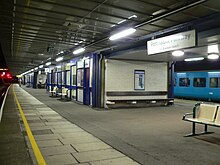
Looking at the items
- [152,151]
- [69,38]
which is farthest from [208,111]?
[69,38]

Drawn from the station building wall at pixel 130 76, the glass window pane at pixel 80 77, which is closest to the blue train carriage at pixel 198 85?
the station building wall at pixel 130 76

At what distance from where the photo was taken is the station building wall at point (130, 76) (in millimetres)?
12156

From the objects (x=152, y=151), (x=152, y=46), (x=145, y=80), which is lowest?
(x=152, y=151)

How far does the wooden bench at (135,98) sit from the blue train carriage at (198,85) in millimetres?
4037

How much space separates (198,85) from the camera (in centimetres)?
1720

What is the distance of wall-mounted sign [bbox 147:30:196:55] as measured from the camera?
18.8 ft

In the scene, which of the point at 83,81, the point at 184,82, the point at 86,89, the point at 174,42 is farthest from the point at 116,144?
the point at 184,82

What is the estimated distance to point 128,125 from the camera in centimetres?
753

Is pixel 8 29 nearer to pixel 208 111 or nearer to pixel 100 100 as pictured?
pixel 100 100

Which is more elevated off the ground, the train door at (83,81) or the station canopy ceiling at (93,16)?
the station canopy ceiling at (93,16)

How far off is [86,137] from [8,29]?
5.69m

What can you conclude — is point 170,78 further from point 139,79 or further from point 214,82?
point 214,82

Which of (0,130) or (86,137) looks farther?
(0,130)

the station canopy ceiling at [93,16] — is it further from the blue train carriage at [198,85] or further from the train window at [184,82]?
the train window at [184,82]
